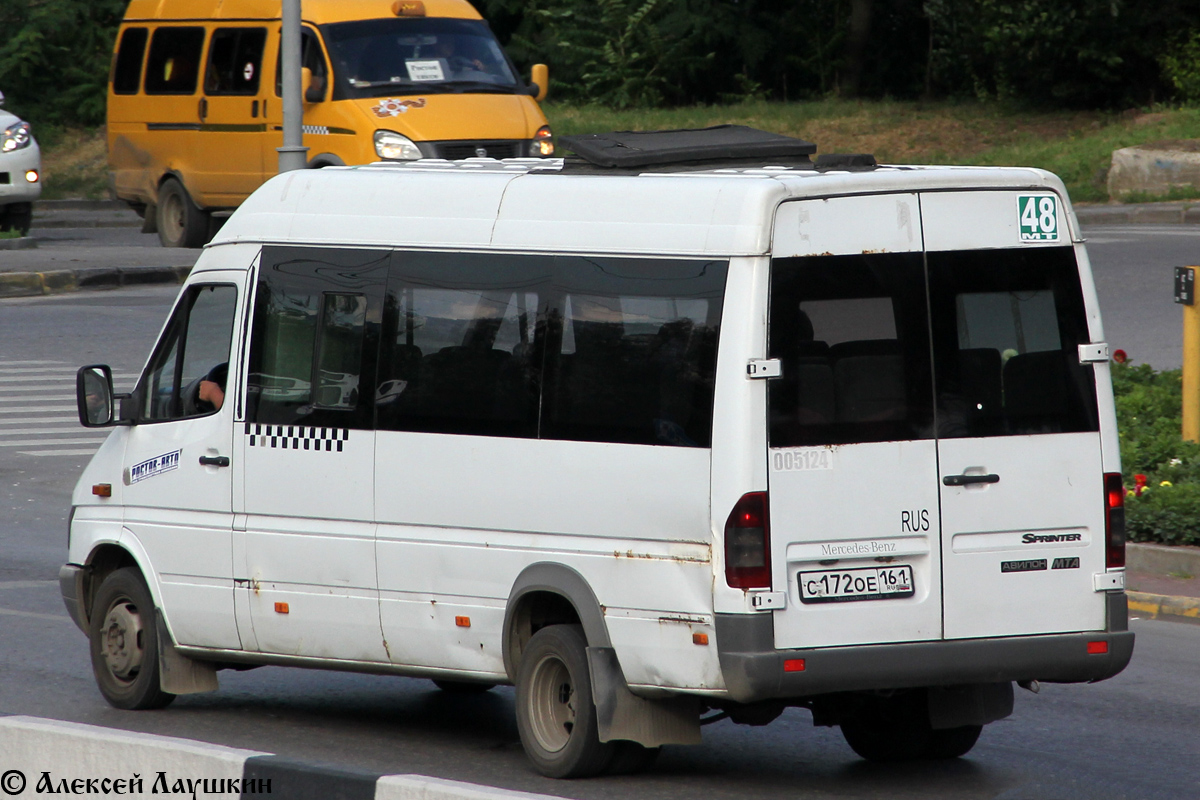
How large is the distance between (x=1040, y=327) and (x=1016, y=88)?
33247 millimetres

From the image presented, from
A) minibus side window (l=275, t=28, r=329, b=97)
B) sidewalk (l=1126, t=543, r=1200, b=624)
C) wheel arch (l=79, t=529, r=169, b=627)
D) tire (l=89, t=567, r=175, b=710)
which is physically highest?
minibus side window (l=275, t=28, r=329, b=97)

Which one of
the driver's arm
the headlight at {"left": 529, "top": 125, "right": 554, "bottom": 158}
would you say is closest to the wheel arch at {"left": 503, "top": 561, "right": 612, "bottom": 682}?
the driver's arm

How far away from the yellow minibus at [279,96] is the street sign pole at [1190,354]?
986 centimetres

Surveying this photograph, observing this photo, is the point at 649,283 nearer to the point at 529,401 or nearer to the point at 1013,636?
the point at 529,401

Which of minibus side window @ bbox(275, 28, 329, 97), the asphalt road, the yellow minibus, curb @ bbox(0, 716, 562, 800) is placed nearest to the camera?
curb @ bbox(0, 716, 562, 800)

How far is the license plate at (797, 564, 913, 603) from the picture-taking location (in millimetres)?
6430

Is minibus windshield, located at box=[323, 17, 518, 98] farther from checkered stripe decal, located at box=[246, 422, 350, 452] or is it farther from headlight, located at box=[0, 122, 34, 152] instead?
checkered stripe decal, located at box=[246, 422, 350, 452]

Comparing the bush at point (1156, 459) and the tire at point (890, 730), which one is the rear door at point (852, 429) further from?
the bush at point (1156, 459)

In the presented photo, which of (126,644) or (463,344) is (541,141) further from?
(463,344)

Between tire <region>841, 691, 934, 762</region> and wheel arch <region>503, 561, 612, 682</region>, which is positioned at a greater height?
wheel arch <region>503, 561, 612, 682</region>

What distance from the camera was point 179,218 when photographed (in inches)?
980

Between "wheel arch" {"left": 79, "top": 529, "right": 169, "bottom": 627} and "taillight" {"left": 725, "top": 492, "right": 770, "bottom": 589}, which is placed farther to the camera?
"wheel arch" {"left": 79, "top": 529, "right": 169, "bottom": 627}

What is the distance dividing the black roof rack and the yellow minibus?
13.3 m

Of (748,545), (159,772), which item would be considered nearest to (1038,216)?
(748,545)
